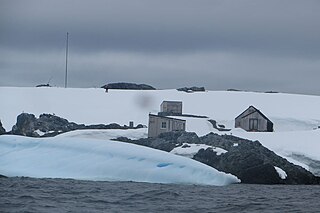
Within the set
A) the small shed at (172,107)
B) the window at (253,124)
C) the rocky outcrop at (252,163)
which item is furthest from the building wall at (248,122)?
the rocky outcrop at (252,163)

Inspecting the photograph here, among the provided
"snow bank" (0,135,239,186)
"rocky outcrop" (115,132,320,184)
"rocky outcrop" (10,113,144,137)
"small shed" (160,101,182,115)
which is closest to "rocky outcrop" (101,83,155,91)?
"small shed" (160,101,182,115)

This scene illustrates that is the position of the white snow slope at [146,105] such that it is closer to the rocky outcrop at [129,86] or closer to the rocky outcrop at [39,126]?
the rocky outcrop at [129,86]

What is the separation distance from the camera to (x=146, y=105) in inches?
2398

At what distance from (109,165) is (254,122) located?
73.6 ft

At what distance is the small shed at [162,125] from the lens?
38.2 meters

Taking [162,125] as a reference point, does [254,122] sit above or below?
above

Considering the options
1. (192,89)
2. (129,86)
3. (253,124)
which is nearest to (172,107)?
(253,124)

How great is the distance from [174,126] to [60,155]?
15450mm

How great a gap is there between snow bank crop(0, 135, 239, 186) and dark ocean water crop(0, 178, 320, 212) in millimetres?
959

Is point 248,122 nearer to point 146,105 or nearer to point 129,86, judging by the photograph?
point 146,105

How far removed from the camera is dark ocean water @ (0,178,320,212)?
1505 cm

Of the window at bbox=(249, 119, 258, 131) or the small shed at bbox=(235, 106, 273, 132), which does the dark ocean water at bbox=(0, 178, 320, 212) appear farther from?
the window at bbox=(249, 119, 258, 131)

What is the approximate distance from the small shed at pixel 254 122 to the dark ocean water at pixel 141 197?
829 inches

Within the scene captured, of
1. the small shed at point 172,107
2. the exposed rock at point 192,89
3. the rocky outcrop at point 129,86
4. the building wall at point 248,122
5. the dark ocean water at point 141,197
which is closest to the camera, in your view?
the dark ocean water at point 141,197
